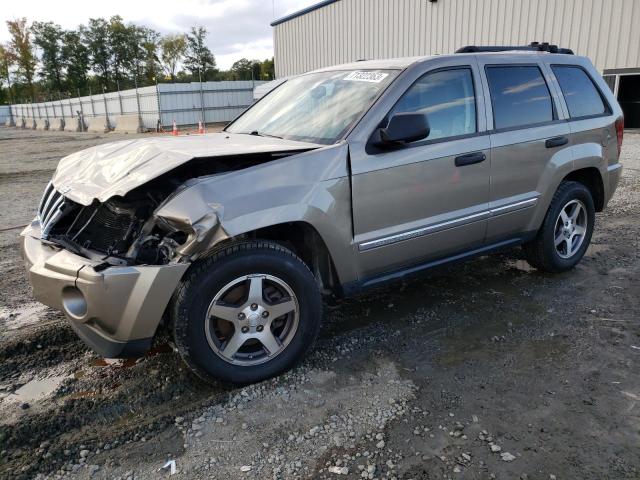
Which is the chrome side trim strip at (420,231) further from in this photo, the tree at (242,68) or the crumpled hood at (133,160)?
the tree at (242,68)

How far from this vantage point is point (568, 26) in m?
16.8

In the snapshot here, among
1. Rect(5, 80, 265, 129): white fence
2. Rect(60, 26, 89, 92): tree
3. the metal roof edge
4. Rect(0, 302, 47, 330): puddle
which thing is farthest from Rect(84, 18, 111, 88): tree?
Rect(0, 302, 47, 330): puddle

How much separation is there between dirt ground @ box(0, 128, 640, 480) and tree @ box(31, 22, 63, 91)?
76012 millimetres

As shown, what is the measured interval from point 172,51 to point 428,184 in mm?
80523

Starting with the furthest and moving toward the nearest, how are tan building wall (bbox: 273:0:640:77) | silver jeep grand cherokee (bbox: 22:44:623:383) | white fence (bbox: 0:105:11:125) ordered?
white fence (bbox: 0:105:11:125) < tan building wall (bbox: 273:0:640:77) < silver jeep grand cherokee (bbox: 22:44:623:383)

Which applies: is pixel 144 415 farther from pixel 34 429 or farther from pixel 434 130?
pixel 434 130

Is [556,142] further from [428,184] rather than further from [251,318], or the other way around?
[251,318]

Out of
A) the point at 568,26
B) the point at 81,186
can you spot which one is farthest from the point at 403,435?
the point at 568,26

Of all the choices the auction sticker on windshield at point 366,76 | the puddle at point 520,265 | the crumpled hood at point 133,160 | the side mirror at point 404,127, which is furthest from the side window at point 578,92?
the crumpled hood at point 133,160

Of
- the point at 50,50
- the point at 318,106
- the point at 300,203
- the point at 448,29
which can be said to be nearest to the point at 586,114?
the point at 318,106

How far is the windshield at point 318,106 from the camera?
339 centimetres

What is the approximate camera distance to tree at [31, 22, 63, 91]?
6781cm

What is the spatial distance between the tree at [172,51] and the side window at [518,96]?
77.4 meters

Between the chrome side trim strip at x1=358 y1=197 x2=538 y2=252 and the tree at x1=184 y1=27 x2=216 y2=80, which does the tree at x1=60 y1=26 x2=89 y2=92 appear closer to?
the tree at x1=184 y1=27 x2=216 y2=80
